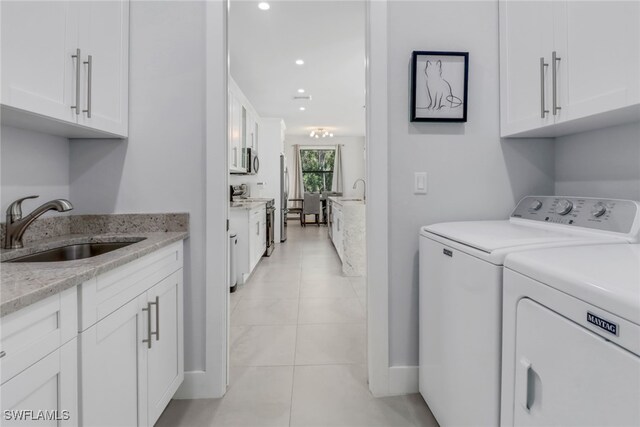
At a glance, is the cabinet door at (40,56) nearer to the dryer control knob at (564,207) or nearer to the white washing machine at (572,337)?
Answer: the white washing machine at (572,337)

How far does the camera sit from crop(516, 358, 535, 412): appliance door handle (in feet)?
2.86

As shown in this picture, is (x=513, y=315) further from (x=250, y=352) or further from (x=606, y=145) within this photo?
(x=250, y=352)

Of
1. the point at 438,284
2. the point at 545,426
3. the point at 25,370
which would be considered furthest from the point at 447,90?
the point at 25,370

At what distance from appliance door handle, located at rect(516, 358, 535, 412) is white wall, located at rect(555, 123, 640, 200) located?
100cm

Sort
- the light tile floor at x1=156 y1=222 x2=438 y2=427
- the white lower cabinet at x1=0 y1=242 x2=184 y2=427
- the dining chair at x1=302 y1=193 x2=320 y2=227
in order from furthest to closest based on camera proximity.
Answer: the dining chair at x1=302 y1=193 x2=320 y2=227
the light tile floor at x1=156 y1=222 x2=438 y2=427
the white lower cabinet at x1=0 y1=242 x2=184 y2=427

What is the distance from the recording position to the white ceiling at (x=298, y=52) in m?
2.93

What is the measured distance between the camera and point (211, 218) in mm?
1724

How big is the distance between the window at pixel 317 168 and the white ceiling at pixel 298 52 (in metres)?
4.30

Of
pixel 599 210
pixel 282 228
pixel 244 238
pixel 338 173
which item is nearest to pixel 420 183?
pixel 599 210

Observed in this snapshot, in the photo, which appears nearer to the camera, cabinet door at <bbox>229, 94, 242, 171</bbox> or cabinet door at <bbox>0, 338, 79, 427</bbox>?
cabinet door at <bbox>0, 338, 79, 427</bbox>

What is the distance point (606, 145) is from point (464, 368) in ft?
3.92

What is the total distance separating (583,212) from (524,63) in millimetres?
743

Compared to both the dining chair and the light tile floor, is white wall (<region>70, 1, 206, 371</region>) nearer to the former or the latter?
the light tile floor

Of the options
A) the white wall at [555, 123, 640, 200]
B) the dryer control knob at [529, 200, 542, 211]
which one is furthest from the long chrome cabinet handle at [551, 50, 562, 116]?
the dryer control knob at [529, 200, 542, 211]
